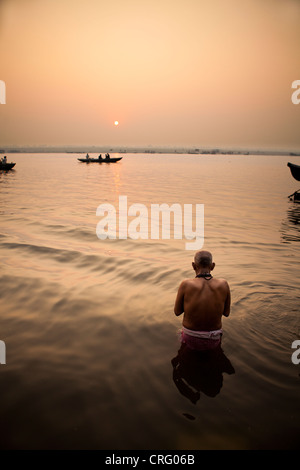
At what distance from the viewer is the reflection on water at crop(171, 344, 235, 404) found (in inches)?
144

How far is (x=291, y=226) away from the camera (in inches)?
561

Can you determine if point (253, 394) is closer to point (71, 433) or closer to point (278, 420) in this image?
point (278, 420)

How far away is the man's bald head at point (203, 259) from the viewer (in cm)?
378

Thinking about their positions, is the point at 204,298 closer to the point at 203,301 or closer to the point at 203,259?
the point at 203,301

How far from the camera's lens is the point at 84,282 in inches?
272

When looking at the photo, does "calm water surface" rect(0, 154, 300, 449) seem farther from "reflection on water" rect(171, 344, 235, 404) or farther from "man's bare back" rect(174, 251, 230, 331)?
"man's bare back" rect(174, 251, 230, 331)

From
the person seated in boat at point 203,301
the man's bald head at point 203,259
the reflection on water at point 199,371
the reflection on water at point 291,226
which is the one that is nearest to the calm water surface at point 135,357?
the reflection on water at point 199,371

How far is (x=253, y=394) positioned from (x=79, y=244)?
7480 mm

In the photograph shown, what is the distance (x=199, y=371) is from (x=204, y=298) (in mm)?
1006

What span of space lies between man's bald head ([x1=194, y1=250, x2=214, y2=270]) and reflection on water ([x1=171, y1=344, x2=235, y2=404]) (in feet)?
4.39

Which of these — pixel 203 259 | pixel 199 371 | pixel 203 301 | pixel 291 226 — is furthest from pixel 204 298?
pixel 291 226

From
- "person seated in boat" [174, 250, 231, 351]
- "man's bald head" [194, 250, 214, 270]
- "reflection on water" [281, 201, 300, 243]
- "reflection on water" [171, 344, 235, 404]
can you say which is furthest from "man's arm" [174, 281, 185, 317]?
"reflection on water" [281, 201, 300, 243]

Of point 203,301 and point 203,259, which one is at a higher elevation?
point 203,259

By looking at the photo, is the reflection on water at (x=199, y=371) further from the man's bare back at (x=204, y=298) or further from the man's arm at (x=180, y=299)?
the man's arm at (x=180, y=299)
